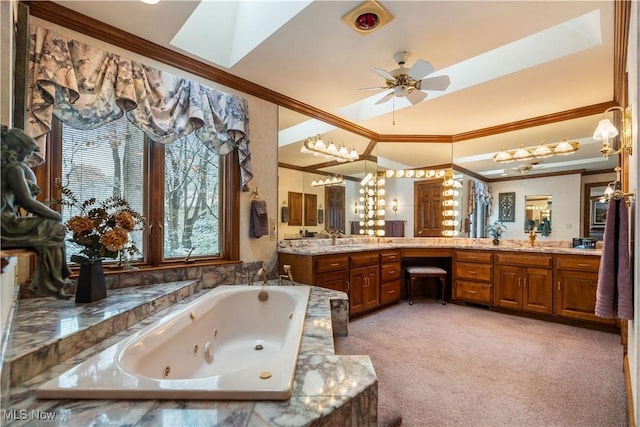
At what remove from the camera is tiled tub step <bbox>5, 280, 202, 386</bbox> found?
1.13 metres

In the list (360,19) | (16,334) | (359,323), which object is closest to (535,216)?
(359,323)

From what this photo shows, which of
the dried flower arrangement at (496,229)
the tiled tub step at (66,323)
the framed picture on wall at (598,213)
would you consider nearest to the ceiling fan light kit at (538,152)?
the framed picture on wall at (598,213)

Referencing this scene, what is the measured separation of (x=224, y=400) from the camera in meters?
1.03

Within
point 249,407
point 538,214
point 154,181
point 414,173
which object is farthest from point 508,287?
point 154,181

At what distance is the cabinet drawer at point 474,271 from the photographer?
12.3 feet

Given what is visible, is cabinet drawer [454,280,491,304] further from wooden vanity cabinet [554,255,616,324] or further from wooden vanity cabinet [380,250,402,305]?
→ wooden vanity cabinet [380,250,402,305]

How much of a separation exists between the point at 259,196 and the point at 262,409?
2.33 m

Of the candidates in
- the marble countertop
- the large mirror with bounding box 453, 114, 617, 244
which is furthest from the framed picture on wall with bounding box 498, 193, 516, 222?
the marble countertop

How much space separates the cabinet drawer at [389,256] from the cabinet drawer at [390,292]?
0.29 m

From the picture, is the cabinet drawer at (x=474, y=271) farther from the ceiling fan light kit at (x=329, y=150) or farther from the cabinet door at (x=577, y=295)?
the ceiling fan light kit at (x=329, y=150)

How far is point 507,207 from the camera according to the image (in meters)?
4.13

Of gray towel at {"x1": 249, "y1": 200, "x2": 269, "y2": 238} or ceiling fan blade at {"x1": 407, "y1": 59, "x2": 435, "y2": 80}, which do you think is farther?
gray towel at {"x1": 249, "y1": 200, "x2": 269, "y2": 238}

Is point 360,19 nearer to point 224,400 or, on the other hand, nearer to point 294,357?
point 294,357

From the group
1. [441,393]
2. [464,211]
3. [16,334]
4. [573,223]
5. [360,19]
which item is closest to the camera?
[16,334]
